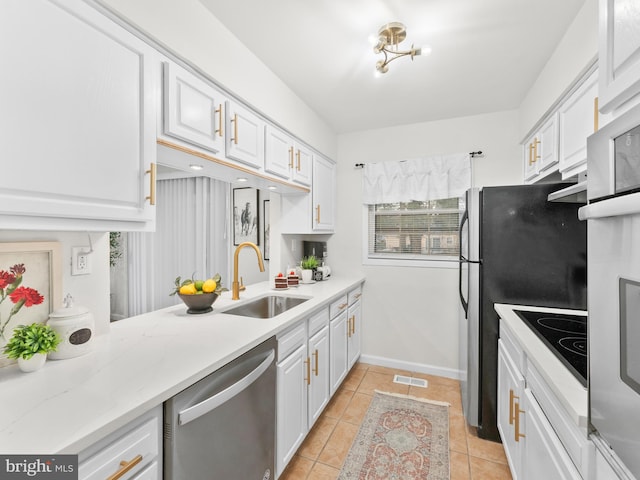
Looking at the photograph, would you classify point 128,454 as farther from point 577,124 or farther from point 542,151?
point 542,151

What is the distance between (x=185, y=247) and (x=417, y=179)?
8.76 ft

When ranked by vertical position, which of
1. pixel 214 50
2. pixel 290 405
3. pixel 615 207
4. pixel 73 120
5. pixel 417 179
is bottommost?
pixel 290 405

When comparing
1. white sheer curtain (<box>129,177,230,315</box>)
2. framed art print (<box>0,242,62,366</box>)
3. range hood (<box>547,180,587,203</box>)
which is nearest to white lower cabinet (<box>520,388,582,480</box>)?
range hood (<box>547,180,587,203</box>)

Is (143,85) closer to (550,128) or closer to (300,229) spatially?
(300,229)

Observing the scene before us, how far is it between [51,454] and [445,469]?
1.94 meters

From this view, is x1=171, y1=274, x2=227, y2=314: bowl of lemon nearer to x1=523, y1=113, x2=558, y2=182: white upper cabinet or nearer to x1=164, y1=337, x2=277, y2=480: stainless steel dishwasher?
x1=164, y1=337, x2=277, y2=480: stainless steel dishwasher

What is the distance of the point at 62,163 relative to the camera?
0.97 metres

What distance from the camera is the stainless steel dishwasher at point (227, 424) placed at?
972 millimetres

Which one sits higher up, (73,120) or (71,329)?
(73,120)

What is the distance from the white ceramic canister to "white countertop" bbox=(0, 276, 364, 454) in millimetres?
28

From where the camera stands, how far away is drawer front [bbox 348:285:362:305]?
112 inches

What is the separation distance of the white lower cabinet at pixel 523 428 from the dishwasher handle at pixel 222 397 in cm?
108

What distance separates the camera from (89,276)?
135cm

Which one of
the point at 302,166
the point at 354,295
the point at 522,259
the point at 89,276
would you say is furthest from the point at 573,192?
the point at 89,276
